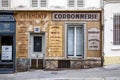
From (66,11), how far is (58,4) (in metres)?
0.63

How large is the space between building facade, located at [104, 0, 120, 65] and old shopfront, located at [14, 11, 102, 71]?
418 mm

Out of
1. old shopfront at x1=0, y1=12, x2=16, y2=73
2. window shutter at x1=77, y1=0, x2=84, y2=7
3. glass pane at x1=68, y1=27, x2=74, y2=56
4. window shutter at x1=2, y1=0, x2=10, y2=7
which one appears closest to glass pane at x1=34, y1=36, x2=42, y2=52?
old shopfront at x1=0, y1=12, x2=16, y2=73

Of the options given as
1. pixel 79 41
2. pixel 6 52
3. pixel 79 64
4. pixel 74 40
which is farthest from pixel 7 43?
pixel 79 64

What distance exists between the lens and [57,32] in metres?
23.4

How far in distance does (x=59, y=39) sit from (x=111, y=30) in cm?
309

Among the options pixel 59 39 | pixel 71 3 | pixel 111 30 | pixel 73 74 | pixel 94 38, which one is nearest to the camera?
pixel 73 74

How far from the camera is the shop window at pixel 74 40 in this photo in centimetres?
2362

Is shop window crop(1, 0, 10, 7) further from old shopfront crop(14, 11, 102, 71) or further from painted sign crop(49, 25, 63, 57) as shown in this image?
painted sign crop(49, 25, 63, 57)

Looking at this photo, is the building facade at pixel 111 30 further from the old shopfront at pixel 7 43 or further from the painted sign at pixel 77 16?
the old shopfront at pixel 7 43

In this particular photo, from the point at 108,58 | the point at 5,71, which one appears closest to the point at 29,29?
the point at 5,71

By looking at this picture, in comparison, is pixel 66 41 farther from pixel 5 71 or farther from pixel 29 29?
pixel 5 71

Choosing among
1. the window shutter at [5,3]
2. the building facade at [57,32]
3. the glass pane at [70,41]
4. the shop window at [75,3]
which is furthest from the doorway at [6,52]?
the shop window at [75,3]

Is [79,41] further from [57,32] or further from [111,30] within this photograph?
[111,30]

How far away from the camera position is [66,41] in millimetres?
23406
